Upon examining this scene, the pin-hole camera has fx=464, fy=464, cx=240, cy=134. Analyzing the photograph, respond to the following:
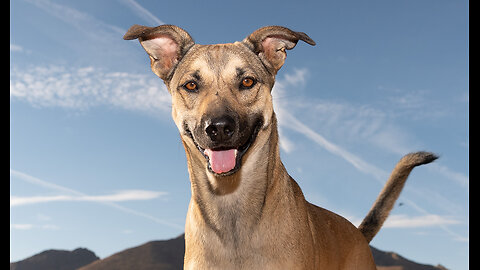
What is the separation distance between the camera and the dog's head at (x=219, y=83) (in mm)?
4750

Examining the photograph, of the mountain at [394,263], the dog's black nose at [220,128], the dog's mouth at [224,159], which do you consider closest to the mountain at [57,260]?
the mountain at [394,263]

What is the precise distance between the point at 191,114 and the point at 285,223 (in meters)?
1.55

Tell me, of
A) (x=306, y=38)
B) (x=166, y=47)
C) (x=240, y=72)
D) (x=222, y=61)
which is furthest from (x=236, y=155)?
(x=166, y=47)

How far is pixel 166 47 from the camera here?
5.70 metres

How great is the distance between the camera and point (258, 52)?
222 inches

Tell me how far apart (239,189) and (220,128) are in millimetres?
869

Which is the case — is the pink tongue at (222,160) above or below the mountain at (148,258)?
above

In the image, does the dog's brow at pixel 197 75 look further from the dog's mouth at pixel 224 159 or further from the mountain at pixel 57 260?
the mountain at pixel 57 260

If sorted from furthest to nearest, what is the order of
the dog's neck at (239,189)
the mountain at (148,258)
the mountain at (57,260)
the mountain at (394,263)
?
1. the mountain at (57,260)
2. the mountain at (394,263)
3. the mountain at (148,258)
4. the dog's neck at (239,189)

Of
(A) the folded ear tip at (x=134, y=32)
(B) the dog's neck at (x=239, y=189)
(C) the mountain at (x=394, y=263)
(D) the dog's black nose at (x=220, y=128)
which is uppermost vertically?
(A) the folded ear tip at (x=134, y=32)

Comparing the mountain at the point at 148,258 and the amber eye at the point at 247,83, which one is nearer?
the amber eye at the point at 247,83

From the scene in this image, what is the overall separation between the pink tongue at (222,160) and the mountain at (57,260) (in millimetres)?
14045

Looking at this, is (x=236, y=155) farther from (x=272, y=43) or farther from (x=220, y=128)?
(x=272, y=43)

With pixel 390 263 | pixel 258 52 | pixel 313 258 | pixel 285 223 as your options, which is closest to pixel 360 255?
pixel 313 258
